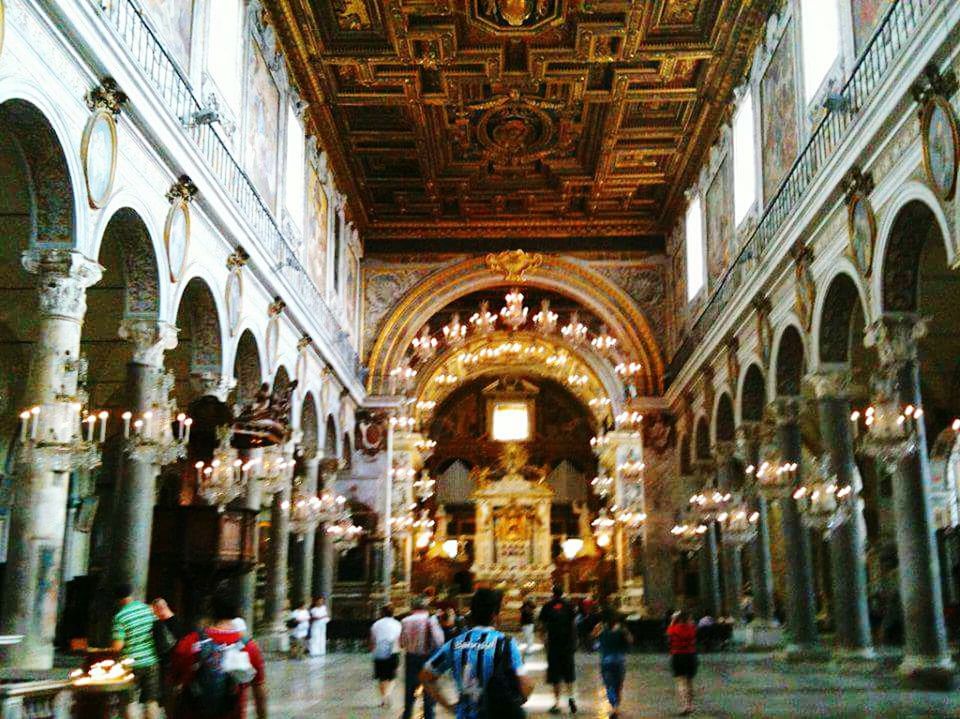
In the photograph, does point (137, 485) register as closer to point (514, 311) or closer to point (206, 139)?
point (206, 139)

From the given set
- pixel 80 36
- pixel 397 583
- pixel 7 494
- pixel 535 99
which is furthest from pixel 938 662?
pixel 397 583

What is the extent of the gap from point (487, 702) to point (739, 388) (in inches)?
667

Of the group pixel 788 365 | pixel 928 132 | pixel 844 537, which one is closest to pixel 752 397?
pixel 788 365

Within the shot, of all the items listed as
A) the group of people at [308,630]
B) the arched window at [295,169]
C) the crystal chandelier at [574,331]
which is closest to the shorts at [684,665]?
the group of people at [308,630]

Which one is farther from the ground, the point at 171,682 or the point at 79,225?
the point at 79,225

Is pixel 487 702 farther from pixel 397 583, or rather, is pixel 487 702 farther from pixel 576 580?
pixel 576 580

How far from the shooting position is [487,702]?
224 inches

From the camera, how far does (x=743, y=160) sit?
22.1m

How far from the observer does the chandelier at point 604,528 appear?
33594 mm

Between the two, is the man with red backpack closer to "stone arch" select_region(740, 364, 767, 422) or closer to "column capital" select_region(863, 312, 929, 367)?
"column capital" select_region(863, 312, 929, 367)

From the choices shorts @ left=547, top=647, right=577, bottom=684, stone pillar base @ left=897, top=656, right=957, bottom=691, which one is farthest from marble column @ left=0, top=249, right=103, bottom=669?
stone pillar base @ left=897, top=656, right=957, bottom=691

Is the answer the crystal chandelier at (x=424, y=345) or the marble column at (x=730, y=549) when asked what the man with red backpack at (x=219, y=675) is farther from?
the crystal chandelier at (x=424, y=345)

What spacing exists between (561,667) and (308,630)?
10.9 m

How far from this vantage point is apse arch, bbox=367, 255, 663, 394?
99.6 feet
